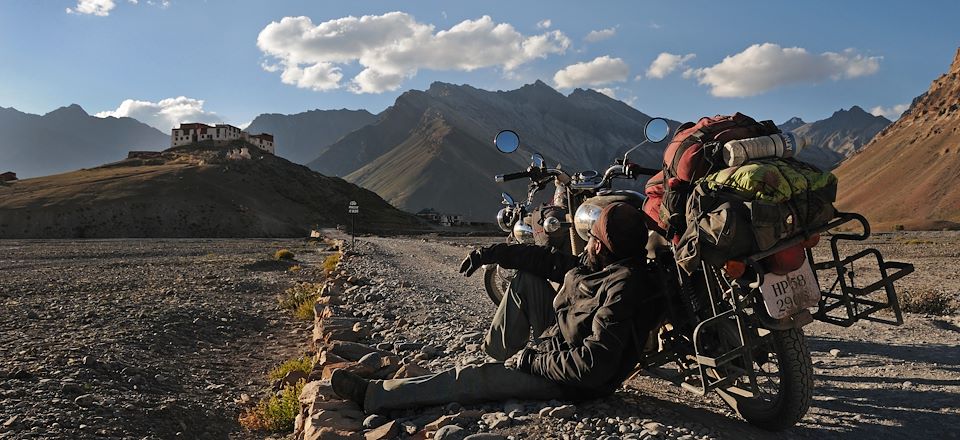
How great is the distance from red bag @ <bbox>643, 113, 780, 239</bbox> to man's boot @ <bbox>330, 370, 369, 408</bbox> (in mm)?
2197

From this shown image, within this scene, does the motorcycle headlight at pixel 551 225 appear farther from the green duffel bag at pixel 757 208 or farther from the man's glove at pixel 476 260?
the green duffel bag at pixel 757 208

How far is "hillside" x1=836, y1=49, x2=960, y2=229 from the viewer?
263 ft

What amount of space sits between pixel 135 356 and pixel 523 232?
15.6 ft

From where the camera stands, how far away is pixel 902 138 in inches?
4294

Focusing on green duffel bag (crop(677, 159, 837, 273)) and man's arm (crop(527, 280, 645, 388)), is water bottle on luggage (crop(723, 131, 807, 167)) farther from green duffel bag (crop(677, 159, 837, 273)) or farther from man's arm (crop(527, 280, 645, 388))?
man's arm (crop(527, 280, 645, 388))

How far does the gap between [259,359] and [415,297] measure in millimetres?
2570

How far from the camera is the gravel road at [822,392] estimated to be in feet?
11.8

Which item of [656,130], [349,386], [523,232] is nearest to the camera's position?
[349,386]

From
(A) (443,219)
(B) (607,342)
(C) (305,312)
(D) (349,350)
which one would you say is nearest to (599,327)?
(B) (607,342)

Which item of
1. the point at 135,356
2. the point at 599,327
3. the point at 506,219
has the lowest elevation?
the point at 135,356

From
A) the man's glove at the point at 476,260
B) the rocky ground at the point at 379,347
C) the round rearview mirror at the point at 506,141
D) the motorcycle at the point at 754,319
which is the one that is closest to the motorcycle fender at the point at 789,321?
the motorcycle at the point at 754,319

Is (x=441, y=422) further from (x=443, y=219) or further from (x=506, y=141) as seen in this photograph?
(x=443, y=219)

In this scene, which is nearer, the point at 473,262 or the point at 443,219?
the point at 473,262

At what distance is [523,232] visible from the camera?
6.85m
